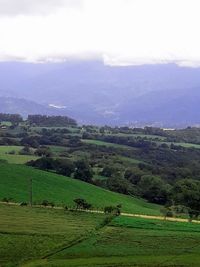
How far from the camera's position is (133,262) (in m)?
62.4

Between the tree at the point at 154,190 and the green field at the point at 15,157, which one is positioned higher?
the green field at the point at 15,157

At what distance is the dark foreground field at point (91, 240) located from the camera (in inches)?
2496

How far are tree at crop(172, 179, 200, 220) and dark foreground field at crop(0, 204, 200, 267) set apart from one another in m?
18.1

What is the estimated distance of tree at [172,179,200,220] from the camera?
111744mm

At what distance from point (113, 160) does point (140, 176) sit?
29.1 metres

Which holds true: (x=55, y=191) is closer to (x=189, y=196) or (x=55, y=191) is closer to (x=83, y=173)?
(x=189, y=196)

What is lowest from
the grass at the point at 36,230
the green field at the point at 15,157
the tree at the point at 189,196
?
the grass at the point at 36,230

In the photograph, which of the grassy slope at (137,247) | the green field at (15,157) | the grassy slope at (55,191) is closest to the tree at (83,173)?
the grassy slope at (55,191)

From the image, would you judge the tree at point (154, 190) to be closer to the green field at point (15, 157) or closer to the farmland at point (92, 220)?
the farmland at point (92, 220)

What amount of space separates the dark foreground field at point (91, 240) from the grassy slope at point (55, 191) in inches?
731

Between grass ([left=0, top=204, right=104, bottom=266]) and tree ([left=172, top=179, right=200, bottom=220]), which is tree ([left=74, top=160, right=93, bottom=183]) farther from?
grass ([left=0, top=204, right=104, bottom=266])

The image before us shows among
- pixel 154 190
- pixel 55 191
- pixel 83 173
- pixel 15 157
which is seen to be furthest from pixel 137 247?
pixel 15 157

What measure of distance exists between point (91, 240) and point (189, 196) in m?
48.0

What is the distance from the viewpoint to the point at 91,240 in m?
74.9
